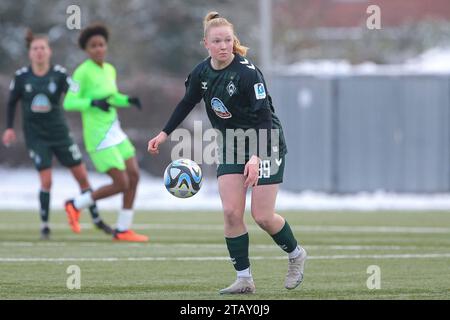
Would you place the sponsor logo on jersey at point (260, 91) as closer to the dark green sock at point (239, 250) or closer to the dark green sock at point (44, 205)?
the dark green sock at point (239, 250)

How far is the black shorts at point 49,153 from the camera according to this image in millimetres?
14297

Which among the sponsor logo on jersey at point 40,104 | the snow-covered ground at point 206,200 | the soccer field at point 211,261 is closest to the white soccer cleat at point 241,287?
the soccer field at point 211,261

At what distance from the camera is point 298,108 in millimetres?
24688

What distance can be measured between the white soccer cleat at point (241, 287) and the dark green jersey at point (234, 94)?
1.00 metres

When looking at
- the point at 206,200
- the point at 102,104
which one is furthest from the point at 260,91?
the point at 206,200

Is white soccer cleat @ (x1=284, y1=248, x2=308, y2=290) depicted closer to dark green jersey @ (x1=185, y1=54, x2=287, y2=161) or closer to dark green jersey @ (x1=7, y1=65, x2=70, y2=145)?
dark green jersey @ (x1=185, y1=54, x2=287, y2=161)

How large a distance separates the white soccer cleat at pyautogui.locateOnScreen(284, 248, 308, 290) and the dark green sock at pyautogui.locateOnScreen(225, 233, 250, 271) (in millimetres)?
333

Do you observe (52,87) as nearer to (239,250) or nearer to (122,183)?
(122,183)

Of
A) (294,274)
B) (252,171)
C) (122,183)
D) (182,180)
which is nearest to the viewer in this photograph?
(252,171)

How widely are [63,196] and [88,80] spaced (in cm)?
1093

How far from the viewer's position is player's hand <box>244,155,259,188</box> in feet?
27.7

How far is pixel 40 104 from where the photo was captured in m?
14.3

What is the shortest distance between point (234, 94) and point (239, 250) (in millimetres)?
1165
